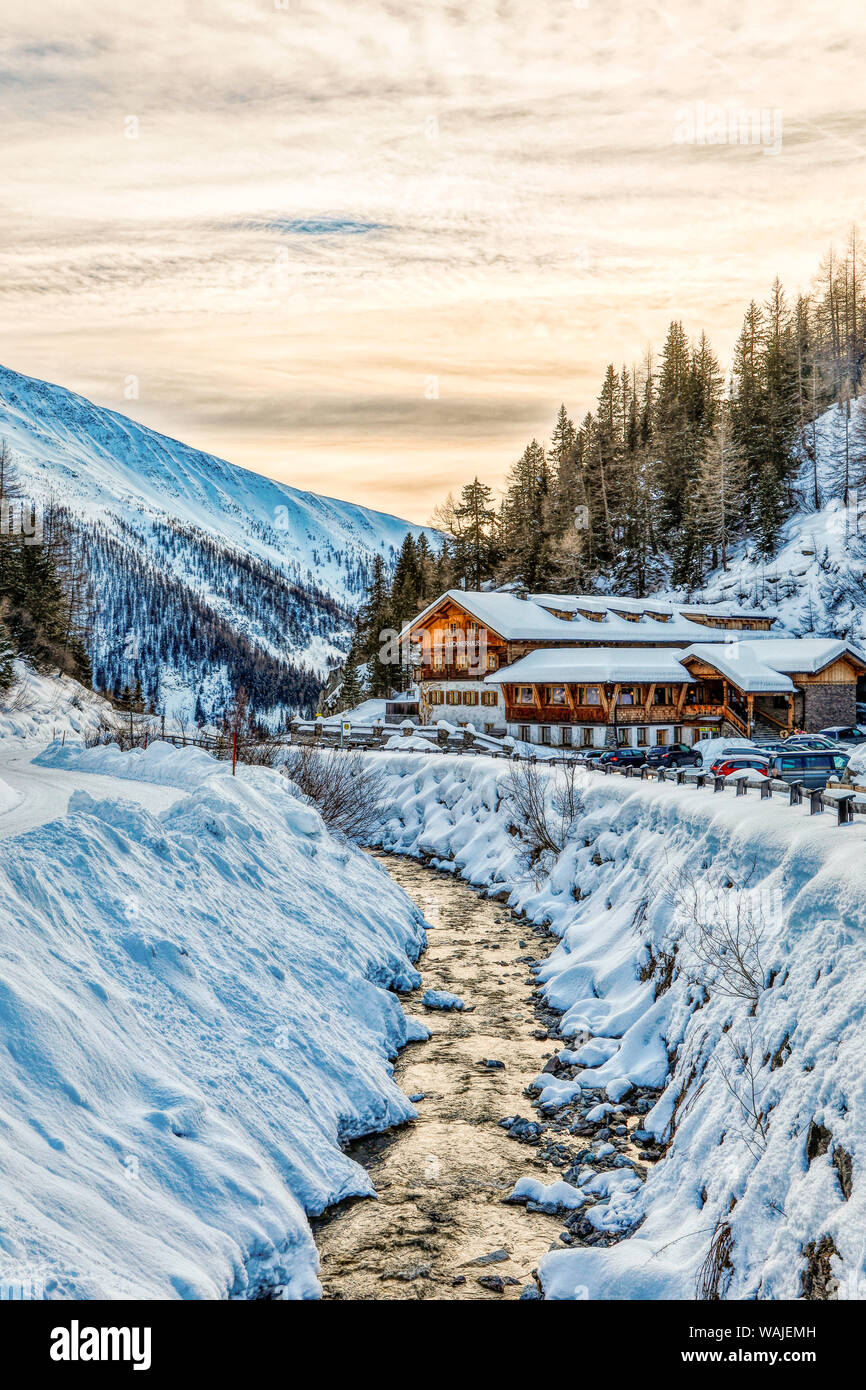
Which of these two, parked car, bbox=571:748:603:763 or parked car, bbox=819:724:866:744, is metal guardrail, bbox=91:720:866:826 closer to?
parked car, bbox=571:748:603:763

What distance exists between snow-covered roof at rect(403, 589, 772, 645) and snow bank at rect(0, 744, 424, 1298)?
35331mm

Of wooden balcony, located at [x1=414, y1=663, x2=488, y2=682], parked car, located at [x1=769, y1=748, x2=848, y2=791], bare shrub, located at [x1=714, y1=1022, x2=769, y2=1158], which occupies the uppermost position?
wooden balcony, located at [x1=414, y1=663, x2=488, y2=682]

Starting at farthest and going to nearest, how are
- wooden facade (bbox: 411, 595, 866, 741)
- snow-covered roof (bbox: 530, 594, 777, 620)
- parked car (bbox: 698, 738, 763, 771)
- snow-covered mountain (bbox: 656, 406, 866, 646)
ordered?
1. snow-covered mountain (bbox: 656, 406, 866, 646)
2. snow-covered roof (bbox: 530, 594, 777, 620)
3. wooden facade (bbox: 411, 595, 866, 741)
4. parked car (bbox: 698, 738, 763, 771)

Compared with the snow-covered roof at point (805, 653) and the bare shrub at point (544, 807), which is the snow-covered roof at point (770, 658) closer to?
the snow-covered roof at point (805, 653)

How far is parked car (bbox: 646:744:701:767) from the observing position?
118 ft

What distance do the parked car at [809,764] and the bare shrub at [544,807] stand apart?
22.5 ft

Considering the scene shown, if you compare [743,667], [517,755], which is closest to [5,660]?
[517,755]

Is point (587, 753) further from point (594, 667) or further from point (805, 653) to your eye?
point (805, 653)

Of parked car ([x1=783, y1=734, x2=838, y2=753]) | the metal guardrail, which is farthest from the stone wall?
the metal guardrail

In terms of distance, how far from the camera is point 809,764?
29297mm

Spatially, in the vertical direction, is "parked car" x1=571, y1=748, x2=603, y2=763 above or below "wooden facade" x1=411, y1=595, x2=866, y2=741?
below

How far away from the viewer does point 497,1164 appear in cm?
1101

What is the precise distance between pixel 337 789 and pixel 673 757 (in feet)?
53.8

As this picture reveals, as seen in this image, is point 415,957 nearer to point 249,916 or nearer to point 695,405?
point 249,916
